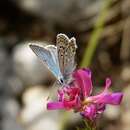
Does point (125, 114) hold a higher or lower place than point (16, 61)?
lower

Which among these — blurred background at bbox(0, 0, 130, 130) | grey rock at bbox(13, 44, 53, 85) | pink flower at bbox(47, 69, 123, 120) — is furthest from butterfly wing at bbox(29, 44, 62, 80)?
grey rock at bbox(13, 44, 53, 85)

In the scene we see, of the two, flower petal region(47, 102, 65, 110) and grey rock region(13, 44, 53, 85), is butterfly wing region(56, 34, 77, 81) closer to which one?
flower petal region(47, 102, 65, 110)

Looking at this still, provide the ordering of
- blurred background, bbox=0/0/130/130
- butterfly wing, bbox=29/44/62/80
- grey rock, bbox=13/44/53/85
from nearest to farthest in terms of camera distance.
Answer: butterfly wing, bbox=29/44/62/80, blurred background, bbox=0/0/130/130, grey rock, bbox=13/44/53/85

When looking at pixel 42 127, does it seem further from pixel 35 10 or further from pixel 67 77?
pixel 67 77

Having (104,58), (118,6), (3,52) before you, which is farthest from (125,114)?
(3,52)

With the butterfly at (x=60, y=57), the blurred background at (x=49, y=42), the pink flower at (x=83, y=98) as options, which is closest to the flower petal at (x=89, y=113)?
the pink flower at (x=83, y=98)

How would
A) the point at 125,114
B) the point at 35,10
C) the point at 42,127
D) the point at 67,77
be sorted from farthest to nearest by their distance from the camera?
the point at 35,10, the point at 125,114, the point at 42,127, the point at 67,77
